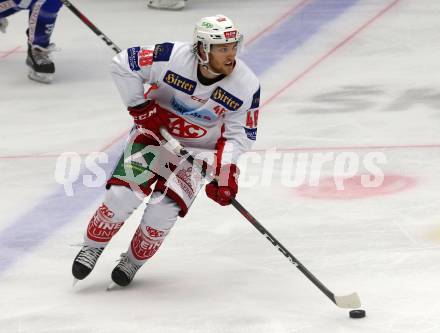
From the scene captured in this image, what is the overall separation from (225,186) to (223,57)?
547 mm

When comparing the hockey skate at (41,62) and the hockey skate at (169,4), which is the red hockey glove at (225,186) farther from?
the hockey skate at (169,4)

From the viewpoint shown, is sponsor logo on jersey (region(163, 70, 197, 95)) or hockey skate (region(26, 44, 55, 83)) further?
hockey skate (region(26, 44, 55, 83))

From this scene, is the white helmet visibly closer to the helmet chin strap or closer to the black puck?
the helmet chin strap

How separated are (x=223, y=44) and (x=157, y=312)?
1.16 meters

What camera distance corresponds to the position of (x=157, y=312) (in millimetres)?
5371

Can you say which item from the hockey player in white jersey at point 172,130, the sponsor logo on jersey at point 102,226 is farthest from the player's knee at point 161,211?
the sponsor logo on jersey at point 102,226

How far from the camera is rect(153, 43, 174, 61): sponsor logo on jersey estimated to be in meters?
5.58

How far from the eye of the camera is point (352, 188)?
7.09 metres

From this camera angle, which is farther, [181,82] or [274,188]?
[274,188]

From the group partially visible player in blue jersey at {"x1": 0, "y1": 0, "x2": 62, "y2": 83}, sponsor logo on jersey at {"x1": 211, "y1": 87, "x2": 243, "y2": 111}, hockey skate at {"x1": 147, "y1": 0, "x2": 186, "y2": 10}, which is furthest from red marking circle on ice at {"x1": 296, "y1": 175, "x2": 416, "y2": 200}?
hockey skate at {"x1": 147, "y1": 0, "x2": 186, "y2": 10}

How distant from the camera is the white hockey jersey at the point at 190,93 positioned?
5.57 m

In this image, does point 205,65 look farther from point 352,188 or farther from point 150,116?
point 352,188

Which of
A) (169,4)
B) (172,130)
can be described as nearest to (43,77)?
(169,4)

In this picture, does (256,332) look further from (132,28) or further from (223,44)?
(132,28)
